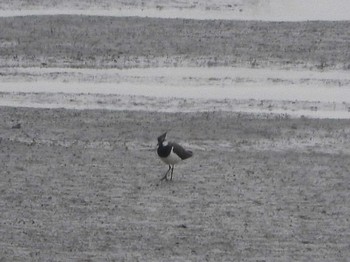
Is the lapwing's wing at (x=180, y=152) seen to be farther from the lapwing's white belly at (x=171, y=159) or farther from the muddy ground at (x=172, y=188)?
the muddy ground at (x=172, y=188)

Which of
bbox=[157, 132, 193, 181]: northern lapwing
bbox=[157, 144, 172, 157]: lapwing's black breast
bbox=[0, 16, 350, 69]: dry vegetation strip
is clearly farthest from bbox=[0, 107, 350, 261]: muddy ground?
bbox=[0, 16, 350, 69]: dry vegetation strip

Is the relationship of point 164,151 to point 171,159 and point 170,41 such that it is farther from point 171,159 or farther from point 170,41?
point 170,41

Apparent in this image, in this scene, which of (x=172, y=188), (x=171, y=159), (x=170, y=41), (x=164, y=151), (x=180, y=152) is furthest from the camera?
(x=170, y=41)

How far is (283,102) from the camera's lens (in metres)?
24.8

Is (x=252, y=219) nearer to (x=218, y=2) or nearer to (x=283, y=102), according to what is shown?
(x=283, y=102)

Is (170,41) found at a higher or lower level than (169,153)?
lower

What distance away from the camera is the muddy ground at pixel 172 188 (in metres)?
14.8

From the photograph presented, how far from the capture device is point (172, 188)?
1788 centimetres

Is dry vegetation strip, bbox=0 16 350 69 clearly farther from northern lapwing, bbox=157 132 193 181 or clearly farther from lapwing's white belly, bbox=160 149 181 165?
lapwing's white belly, bbox=160 149 181 165

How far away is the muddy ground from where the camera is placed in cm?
1480

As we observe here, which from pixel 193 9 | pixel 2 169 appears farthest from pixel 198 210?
pixel 193 9

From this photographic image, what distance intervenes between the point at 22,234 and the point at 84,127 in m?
7.36

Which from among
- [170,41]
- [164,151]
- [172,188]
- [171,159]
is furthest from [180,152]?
[170,41]

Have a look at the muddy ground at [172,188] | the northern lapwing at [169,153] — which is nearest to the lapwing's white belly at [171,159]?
the northern lapwing at [169,153]
